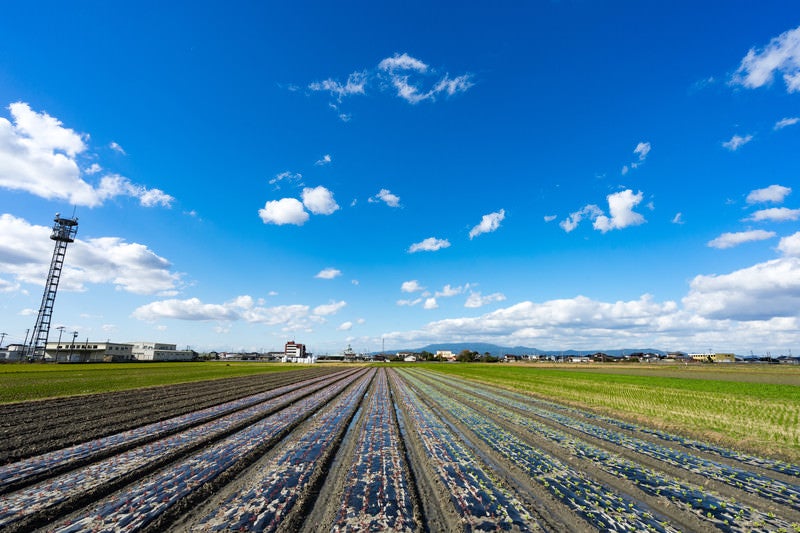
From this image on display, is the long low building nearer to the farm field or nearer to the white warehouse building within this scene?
the white warehouse building

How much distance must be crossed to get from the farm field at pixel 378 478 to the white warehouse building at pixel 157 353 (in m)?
164

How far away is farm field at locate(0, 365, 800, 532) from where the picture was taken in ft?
26.5

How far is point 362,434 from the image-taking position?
17094 millimetres

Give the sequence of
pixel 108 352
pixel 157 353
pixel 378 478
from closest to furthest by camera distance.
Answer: pixel 378 478
pixel 108 352
pixel 157 353

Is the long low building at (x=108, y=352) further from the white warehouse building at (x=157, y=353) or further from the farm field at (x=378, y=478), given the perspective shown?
the farm field at (x=378, y=478)

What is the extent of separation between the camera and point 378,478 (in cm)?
1071

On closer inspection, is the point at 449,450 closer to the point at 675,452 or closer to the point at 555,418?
the point at 675,452

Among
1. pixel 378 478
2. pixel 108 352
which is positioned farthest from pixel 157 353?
pixel 378 478

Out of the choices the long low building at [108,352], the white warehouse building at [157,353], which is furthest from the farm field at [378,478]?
the white warehouse building at [157,353]

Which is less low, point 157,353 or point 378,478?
point 157,353

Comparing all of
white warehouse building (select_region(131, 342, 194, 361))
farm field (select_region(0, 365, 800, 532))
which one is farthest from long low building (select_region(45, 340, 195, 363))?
farm field (select_region(0, 365, 800, 532))

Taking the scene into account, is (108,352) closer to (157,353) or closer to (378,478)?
(157,353)

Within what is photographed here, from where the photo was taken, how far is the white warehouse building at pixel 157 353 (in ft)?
509

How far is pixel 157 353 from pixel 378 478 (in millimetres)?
182717
